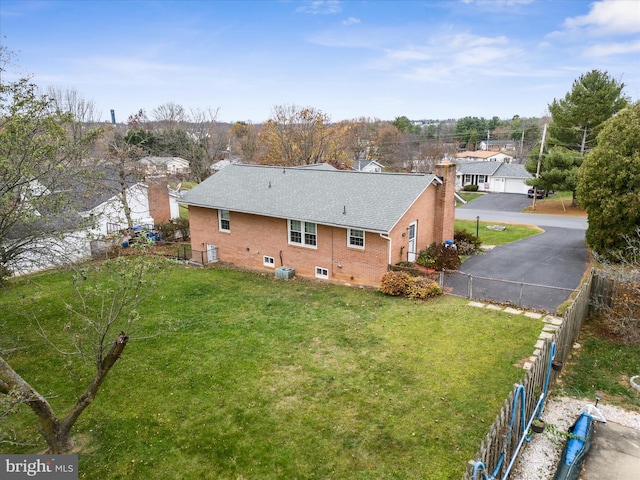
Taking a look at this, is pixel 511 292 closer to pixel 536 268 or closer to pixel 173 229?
pixel 536 268

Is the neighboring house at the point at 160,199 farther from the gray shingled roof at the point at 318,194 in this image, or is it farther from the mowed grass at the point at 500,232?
the mowed grass at the point at 500,232

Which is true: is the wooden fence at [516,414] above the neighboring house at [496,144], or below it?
below

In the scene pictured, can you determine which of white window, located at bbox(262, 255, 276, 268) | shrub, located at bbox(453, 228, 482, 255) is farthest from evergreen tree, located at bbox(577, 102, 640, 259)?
white window, located at bbox(262, 255, 276, 268)

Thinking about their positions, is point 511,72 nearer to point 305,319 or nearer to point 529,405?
point 305,319

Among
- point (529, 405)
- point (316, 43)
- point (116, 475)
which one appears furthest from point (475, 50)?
point (116, 475)

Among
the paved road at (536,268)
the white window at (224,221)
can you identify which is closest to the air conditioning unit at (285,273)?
the white window at (224,221)

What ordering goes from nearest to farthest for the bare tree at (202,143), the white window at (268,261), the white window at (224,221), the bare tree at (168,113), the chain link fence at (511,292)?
the chain link fence at (511,292)
the white window at (268,261)
the white window at (224,221)
the bare tree at (202,143)
the bare tree at (168,113)
